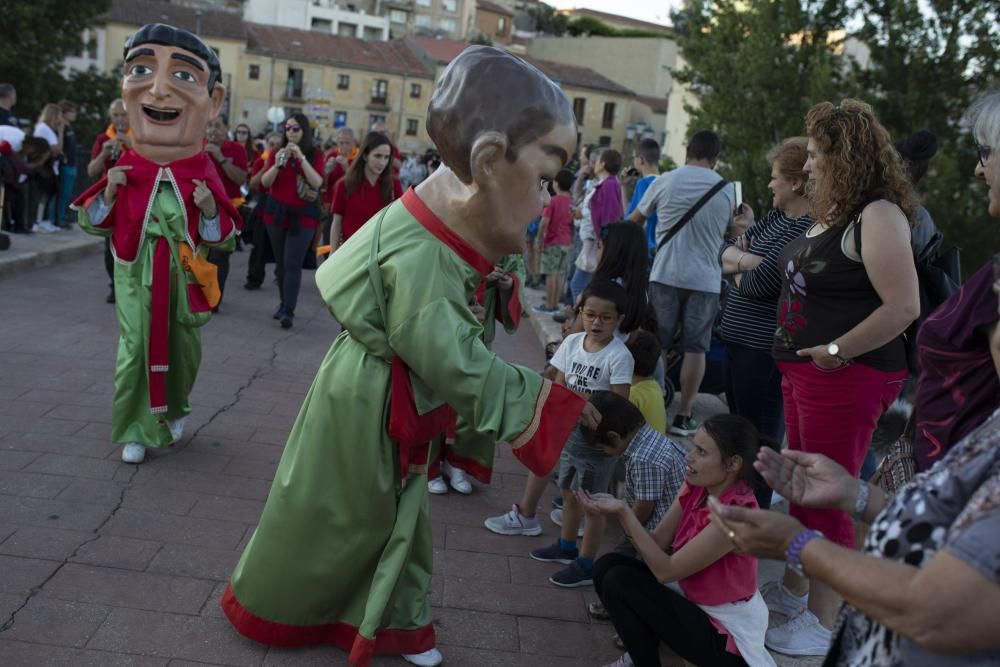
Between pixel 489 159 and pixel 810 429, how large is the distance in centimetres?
154

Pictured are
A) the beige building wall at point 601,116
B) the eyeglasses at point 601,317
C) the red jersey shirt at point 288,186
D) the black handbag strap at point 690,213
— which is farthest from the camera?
the beige building wall at point 601,116

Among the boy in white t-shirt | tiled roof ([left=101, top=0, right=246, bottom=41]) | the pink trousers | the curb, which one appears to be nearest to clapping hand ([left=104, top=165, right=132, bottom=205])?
the boy in white t-shirt

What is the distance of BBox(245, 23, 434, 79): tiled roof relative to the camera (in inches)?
2117

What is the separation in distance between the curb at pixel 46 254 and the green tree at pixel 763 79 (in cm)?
1297

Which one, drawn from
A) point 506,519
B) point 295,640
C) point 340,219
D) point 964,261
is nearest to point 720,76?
point 964,261

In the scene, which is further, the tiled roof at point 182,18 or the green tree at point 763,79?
the tiled roof at point 182,18

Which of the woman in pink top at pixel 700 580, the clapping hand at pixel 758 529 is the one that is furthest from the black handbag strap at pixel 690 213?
the clapping hand at pixel 758 529

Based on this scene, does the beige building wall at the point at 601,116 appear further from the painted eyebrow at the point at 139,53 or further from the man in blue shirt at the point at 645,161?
the painted eyebrow at the point at 139,53

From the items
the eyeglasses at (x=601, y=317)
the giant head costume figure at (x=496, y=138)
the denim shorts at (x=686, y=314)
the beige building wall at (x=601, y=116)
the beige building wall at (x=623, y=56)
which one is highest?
the beige building wall at (x=623, y=56)

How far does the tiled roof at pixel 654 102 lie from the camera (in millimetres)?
58719

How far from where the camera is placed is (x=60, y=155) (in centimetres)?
1200

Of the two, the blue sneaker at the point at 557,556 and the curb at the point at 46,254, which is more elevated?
the curb at the point at 46,254

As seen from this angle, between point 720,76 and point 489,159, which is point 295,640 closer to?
point 489,159

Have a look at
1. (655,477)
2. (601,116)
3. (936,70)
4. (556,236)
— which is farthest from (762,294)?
(601,116)
